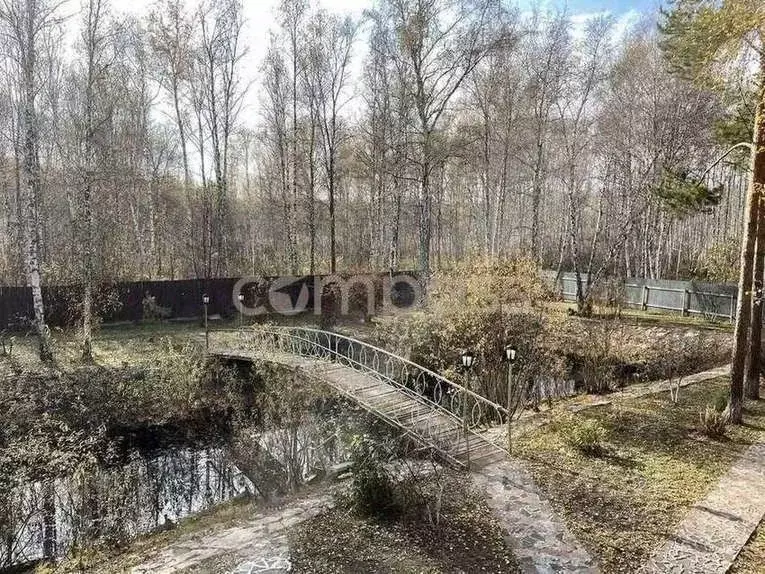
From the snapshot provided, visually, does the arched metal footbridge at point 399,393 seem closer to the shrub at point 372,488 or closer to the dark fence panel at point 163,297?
the shrub at point 372,488

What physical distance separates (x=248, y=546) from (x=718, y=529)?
12.8 feet

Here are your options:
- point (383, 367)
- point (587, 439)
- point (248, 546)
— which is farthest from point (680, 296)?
point (248, 546)

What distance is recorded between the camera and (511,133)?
683 inches

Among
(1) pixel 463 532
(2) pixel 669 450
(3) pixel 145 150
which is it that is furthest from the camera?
(3) pixel 145 150

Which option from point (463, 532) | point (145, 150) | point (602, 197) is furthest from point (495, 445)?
point (145, 150)

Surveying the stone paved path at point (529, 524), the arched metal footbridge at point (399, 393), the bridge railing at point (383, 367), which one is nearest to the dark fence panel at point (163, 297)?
the arched metal footbridge at point (399, 393)

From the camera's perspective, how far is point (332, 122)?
1614cm

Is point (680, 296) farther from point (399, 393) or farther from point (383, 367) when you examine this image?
point (399, 393)

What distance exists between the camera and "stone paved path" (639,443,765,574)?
3520 mm

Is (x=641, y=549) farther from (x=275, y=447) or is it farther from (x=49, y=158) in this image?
(x=49, y=158)

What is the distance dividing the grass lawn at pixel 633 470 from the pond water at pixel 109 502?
374cm

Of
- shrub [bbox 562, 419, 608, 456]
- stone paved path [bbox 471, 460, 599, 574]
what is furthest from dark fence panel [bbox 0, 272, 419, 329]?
stone paved path [bbox 471, 460, 599, 574]

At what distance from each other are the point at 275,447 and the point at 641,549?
4994 mm

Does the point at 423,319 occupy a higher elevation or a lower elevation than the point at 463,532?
higher
